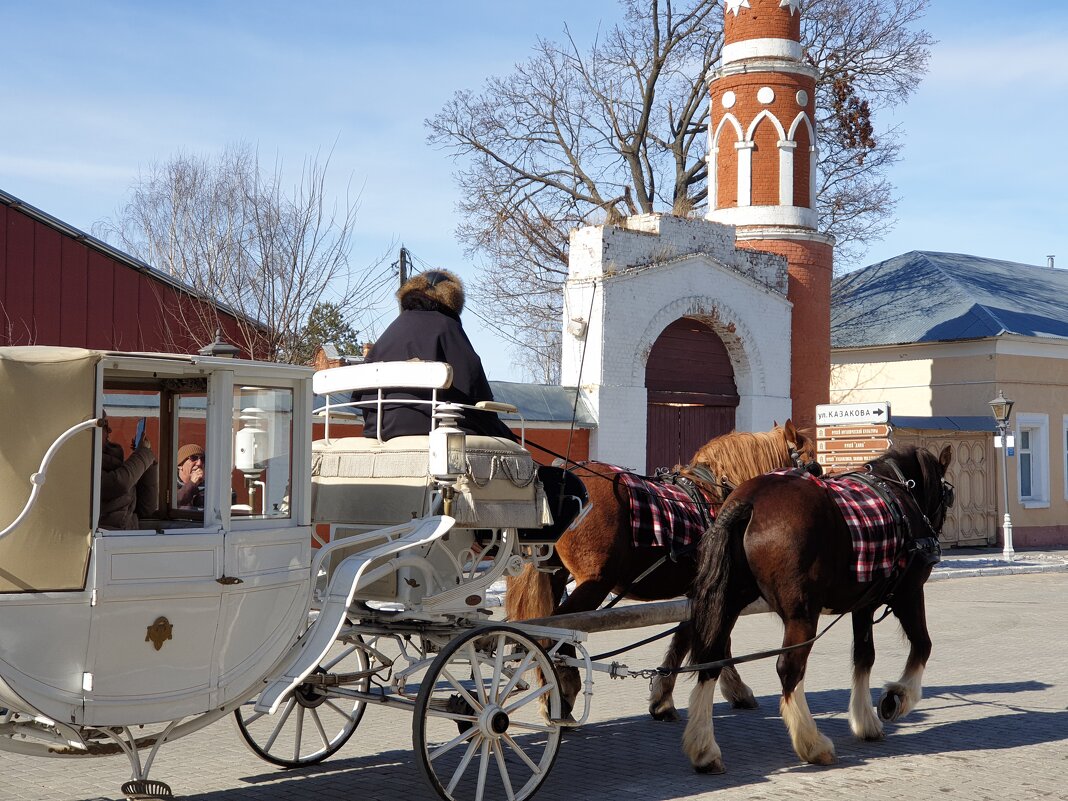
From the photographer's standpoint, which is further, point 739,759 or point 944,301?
point 944,301

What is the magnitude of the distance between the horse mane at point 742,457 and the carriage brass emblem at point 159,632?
13.2 ft

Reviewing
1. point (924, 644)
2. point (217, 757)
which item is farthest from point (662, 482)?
point (217, 757)

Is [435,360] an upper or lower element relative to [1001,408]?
lower

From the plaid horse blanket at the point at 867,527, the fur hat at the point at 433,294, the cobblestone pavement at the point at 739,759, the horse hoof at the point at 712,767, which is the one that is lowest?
the cobblestone pavement at the point at 739,759

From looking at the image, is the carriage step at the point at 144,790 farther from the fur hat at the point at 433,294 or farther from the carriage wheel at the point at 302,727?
the fur hat at the point at 433,294

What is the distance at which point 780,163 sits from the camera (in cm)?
2020

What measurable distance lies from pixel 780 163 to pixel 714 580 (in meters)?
15.1

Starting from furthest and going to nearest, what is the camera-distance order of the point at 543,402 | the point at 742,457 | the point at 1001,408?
the point at 1001,408
the point at 543,402
the point at 742,457

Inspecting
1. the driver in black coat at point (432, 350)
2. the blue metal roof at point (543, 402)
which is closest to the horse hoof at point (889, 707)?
the driver in black coat at point (432, 350)

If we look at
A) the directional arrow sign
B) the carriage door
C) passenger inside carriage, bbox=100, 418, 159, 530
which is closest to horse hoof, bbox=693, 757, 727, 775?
passenger inside carriage, bbox=100, 418, 159, 530

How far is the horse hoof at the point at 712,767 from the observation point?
6047 millimetres

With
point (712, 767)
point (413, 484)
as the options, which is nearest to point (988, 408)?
point (712, 767)

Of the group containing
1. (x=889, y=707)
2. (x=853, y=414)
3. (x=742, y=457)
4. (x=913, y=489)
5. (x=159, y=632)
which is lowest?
(x=889, y=707)

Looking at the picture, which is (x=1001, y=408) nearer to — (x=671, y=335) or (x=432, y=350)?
(x=671, y=335)
